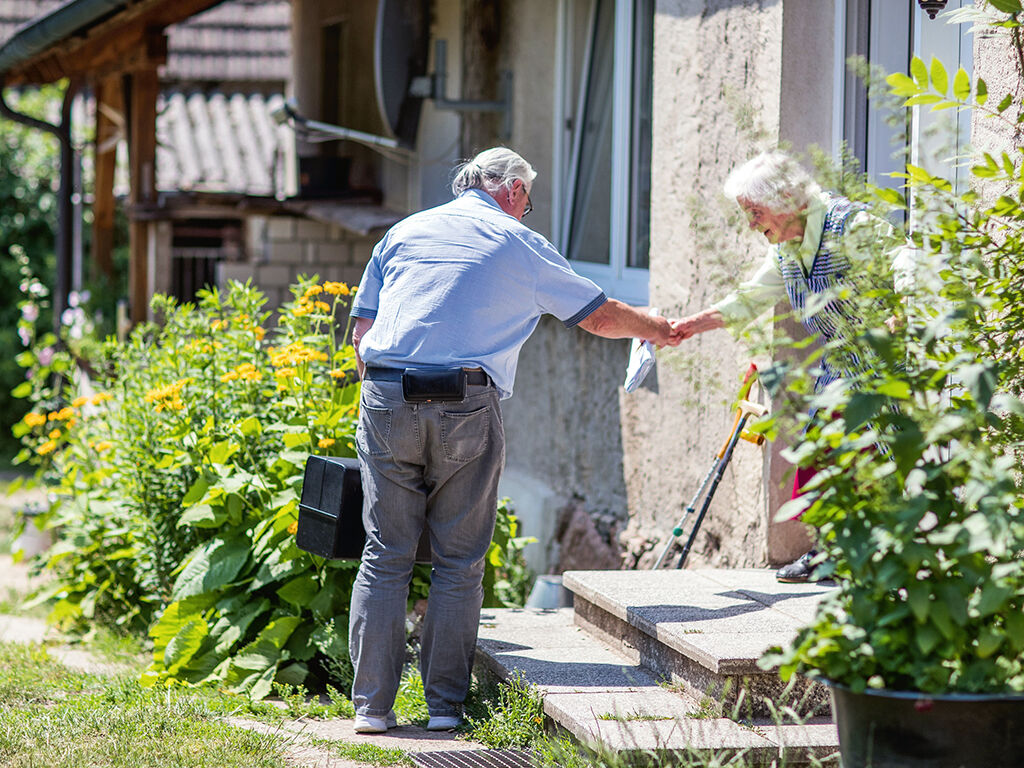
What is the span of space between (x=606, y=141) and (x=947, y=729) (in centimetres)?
449

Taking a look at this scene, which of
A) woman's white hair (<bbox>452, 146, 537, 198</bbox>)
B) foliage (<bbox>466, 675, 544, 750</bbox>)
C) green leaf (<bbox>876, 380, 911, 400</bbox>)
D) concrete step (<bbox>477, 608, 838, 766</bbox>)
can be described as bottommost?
foliage (<bbox>466, 675, 544, 750</bbox>)

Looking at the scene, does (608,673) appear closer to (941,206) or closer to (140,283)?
(941,206)

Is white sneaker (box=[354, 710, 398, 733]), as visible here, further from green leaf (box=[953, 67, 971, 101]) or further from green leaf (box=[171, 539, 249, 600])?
green leaf (box=[953, 67, 971, 101])

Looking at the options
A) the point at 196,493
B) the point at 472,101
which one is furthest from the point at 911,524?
the point at 472,101

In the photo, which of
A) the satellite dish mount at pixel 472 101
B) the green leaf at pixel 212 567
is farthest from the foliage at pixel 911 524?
the satellite dish mount at pixel 472 101

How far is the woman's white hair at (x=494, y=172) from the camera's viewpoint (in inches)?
151

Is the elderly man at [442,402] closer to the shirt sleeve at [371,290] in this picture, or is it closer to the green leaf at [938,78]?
the shirt sleeve at [371,290]

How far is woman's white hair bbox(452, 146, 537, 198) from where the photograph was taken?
12.6ft

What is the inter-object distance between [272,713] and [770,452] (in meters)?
1.92

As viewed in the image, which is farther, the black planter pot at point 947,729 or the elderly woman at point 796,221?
the elderly woman at point 796,221

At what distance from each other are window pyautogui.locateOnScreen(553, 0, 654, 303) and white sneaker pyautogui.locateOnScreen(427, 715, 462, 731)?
2634 millimetres

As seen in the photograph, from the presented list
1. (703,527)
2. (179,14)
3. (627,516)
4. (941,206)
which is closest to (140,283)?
(179,14)

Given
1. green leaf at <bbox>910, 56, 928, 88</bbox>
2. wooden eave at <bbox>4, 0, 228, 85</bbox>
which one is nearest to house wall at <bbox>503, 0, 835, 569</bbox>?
green leaf at <bbox>910, 56, 928, 88</bbox>

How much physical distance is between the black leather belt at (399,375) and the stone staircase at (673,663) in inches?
34.1
